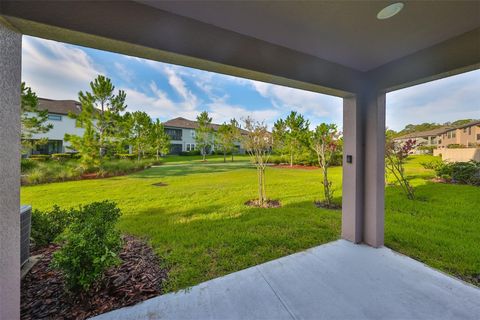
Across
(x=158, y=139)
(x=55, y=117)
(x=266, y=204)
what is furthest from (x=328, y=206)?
(x=55, y=117)

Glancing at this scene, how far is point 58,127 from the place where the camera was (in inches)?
539

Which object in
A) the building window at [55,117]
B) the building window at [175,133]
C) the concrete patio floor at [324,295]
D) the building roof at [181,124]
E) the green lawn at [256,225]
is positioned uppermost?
the building roof at [181,124]

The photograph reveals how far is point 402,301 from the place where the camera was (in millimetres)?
1785

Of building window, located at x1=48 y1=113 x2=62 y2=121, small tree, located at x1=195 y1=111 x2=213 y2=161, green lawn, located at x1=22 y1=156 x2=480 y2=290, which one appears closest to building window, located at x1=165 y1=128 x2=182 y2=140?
small tree, located at x1=195 y1=111 x2=213 y2=161

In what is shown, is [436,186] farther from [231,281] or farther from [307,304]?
[231,281]

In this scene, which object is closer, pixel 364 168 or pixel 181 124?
pixel 364 168

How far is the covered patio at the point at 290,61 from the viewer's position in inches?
53.7

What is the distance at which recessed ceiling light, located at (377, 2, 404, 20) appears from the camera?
5.04ft

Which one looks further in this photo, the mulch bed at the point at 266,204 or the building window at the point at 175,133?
the building window at the point at 175,133

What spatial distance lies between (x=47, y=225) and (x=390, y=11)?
483cm

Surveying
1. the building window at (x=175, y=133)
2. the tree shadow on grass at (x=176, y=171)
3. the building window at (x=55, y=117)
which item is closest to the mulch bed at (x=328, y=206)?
the tree shadow on grass at (x=176, y=171)

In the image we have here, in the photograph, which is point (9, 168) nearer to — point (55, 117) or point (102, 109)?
point (102, 109)

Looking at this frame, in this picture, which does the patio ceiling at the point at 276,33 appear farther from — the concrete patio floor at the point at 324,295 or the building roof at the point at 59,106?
the building roof at the point at 59,106

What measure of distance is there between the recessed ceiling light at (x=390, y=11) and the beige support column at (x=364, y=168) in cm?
125
